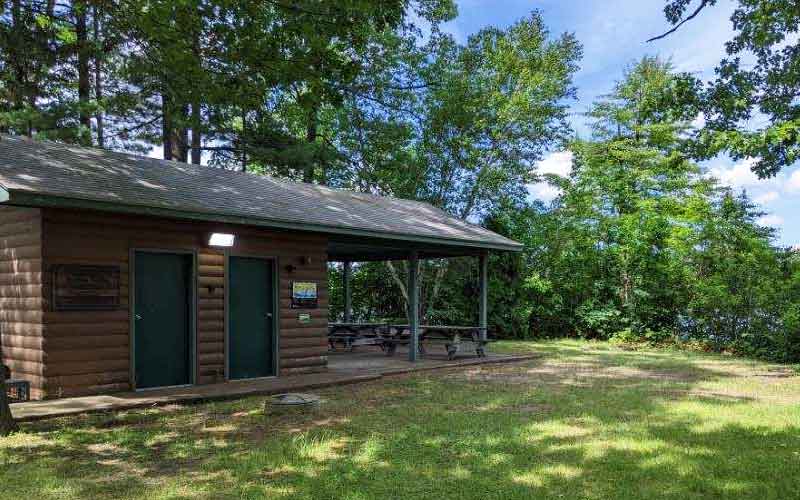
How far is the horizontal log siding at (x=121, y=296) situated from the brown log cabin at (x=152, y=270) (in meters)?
0.01

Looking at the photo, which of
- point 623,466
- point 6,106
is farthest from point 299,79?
point 6,106

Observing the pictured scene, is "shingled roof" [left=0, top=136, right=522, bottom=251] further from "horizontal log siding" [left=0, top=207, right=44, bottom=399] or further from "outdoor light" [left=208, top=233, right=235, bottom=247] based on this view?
"horizontal log siding" [left=0, top=207, right=44, bottom=399]

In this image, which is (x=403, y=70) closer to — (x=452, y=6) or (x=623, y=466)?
(x=452, y=6)

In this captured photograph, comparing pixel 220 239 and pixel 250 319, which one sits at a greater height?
pixel 220 239

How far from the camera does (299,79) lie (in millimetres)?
7133

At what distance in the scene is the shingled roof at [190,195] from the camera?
6965 mm

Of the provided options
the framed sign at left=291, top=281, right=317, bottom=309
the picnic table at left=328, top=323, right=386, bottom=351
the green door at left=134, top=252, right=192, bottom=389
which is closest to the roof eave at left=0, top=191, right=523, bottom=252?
the green door at left=134, top=252, right=192, bottom=389

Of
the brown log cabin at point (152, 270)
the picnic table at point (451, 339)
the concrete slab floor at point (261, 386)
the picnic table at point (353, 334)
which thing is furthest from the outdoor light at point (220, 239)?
the picnic table at point (353, 334)

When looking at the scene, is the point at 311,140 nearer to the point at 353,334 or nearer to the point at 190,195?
the point at 353,334

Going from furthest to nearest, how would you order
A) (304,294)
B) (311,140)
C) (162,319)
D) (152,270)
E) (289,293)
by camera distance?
(311,140) < (304,294) < (289,293) < (162,319) < (152,270)

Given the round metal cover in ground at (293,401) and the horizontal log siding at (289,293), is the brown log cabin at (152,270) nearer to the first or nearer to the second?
the horizontal log siding at (289,293)

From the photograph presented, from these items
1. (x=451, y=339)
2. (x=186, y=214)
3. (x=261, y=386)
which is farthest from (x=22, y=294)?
(x=451, y=339)

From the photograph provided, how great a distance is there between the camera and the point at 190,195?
336 inches

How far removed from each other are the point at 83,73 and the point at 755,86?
15542mm
